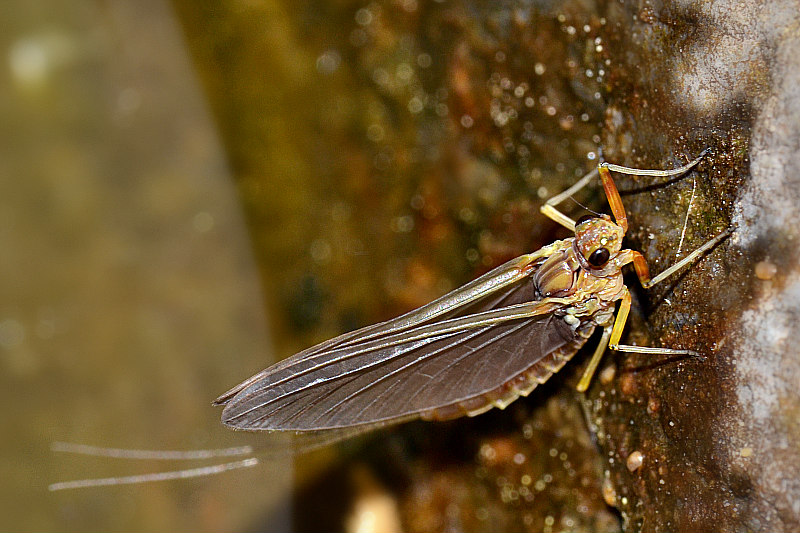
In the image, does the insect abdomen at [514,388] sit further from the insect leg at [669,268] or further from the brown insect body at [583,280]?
the insect leg at [669,268]

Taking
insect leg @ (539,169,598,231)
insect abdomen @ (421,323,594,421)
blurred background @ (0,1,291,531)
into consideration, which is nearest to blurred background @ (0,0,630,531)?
blurred background @ (0,1,291,531)

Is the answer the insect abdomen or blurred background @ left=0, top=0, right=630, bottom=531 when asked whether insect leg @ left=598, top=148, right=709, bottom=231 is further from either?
blurred background @ left=0, top=0, right=630, bottom=531

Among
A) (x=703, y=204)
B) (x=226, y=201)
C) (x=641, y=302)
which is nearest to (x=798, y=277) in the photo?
(x=703, y=204)

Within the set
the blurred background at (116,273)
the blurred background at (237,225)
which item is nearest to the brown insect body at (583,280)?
the blurred background at (237,225)

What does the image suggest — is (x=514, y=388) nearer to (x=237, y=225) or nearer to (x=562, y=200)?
(x=562, y=200)

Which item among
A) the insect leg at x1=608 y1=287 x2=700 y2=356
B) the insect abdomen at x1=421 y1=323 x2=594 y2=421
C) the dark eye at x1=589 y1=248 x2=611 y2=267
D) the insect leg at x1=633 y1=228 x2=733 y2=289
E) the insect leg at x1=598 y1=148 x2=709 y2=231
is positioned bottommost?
the insect abdomen at x1=421 y1=323 x2=594 y2=421

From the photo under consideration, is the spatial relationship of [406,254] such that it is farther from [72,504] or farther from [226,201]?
[72,504]

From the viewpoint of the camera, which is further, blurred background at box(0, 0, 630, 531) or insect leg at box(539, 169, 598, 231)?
blurred background at box(0, 0, 630, 531)
